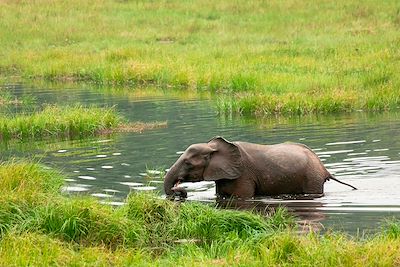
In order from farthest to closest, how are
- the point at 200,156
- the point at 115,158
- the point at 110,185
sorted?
1. the point at 115,158
2. the point at 110,185
3. the point at 200,156

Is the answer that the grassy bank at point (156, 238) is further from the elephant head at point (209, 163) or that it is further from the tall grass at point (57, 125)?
the tall grass at point (57, 125)

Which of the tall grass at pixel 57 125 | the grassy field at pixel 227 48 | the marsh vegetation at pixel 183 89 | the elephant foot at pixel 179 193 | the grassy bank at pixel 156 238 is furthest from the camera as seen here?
the grassy field at pixel 227 48

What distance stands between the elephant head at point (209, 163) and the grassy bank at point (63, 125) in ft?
26.5

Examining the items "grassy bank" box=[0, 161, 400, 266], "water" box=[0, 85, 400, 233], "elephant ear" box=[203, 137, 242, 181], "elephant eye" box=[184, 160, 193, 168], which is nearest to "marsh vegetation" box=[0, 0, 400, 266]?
"grassy bank" box=[0, 161, 400, 266]

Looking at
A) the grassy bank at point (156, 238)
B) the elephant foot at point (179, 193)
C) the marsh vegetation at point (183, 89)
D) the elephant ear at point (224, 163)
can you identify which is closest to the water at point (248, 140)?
the marsh vegetation at point (183, 89)

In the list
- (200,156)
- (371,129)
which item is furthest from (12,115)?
(200,156)

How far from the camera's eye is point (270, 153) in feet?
46.9

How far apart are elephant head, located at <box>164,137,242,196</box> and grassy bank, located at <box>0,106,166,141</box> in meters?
8.06

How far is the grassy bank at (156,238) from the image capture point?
9086 millimetres

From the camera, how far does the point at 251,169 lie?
14133 millimetres

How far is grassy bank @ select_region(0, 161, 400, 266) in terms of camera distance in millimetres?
9086

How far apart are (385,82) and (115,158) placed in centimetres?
1063

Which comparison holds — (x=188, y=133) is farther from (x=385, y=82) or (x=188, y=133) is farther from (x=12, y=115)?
(x=385, y=82)

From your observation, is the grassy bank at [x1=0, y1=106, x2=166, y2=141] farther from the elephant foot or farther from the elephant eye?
the elephant foot
